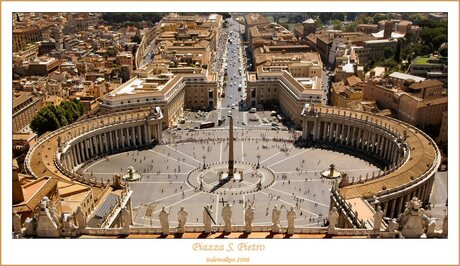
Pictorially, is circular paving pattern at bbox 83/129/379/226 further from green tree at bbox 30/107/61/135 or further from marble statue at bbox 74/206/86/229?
marble statue at bbox 74/206/86/229

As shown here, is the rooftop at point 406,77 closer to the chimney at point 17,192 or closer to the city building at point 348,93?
the city building at point 348,93

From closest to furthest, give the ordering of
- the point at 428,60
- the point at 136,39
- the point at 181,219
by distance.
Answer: the point at 181,219 < the point at 428,60 < the point at 136,39

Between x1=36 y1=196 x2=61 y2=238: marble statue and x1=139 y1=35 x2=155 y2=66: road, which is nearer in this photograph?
x1=36 y1=196 x2=61 y2=238: marble statue

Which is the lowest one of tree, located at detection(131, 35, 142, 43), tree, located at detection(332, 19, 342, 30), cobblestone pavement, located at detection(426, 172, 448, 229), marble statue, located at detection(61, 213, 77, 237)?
cobblestone pavement, located at detection(426, 172, 448, 229)

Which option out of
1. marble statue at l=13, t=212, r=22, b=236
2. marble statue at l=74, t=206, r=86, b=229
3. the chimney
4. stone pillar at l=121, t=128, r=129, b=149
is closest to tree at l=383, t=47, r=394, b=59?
stone pillar at l=121, t=128, r=129, b=149

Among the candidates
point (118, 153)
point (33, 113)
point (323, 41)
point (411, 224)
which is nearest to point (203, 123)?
point (118, 153)

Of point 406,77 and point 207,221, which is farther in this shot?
point 406,77

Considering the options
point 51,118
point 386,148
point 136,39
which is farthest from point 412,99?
point 136,39

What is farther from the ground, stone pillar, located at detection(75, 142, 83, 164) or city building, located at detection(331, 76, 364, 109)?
city building, located at detection(331, 76, 364, 109)

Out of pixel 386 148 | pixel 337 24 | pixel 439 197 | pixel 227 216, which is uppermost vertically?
pixel 337 24

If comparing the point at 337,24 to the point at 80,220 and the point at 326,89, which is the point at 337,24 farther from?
the point at 80,220
